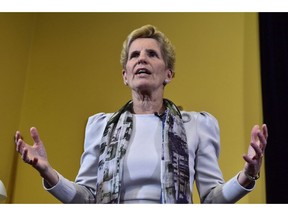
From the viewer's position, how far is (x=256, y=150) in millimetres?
1327

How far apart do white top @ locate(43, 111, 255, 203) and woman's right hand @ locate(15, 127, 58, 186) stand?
33mm

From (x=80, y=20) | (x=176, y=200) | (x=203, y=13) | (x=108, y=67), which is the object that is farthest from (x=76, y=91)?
(x=176, y=200)

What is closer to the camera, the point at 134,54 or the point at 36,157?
the point at 36,157

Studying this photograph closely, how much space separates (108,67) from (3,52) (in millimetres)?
509

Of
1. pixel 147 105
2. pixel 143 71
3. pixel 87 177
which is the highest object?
pixel 143 71

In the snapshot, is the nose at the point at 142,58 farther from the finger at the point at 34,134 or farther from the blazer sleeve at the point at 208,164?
the finger at the point at 34,134

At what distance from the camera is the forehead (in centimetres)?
162

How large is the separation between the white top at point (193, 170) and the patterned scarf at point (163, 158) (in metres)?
0.03

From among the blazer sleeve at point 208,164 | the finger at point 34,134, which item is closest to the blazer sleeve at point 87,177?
the finger at point 34,134

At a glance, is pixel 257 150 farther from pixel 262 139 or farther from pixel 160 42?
pixel 160 42

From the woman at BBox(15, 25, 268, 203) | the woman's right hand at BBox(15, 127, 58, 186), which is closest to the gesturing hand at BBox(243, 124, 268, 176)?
the woman at BBox(15, 25, 268, 203)

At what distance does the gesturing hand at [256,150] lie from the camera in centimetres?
132

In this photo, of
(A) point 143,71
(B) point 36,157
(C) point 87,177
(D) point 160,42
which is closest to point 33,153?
(B) point 36,157

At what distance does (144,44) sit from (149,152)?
38 cm
